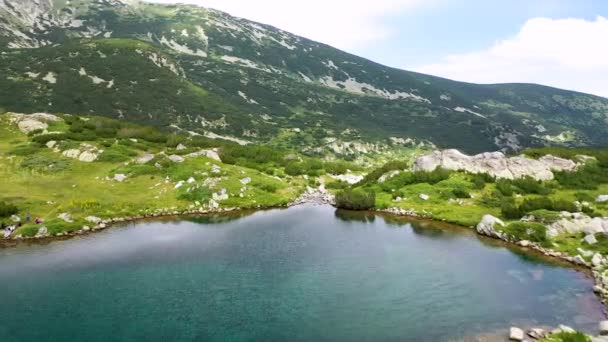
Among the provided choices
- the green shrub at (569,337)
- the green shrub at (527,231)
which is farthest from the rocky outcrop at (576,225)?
the green shrub at (569,337)

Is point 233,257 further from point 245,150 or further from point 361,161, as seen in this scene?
point 361,161

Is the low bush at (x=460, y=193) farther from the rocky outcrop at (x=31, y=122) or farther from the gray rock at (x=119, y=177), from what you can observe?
the rocky outcrop at (x=31, y=122)

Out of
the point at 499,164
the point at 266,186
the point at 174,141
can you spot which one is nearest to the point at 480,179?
the point at 499,164

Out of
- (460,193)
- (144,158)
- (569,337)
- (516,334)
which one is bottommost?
(516,334)

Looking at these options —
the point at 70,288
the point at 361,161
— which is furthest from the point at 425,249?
the point at 361,161

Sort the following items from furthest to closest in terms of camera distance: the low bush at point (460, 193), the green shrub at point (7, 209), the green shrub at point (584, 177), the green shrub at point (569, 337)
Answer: the green shrub at point (584, 177) < the low bush at point (460, 193) < the green shrub at point (7, 209) < the green shrub at point (569, 337)

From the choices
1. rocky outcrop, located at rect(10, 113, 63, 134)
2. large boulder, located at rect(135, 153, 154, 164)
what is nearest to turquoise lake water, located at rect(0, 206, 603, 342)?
large boulder, located at rect(135, 153, 154, 164)

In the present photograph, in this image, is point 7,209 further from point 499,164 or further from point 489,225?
point 499,164
